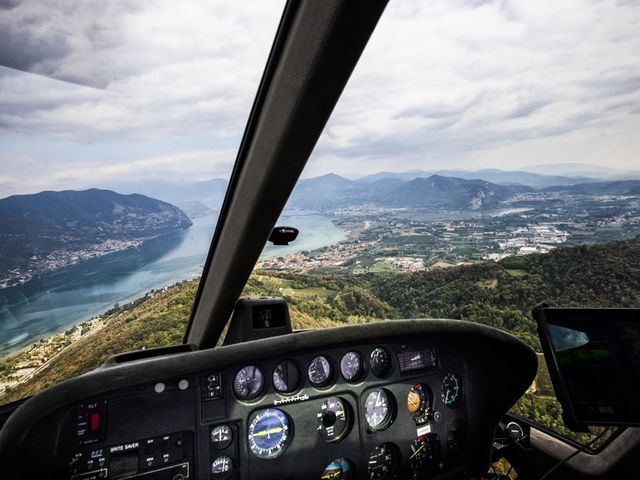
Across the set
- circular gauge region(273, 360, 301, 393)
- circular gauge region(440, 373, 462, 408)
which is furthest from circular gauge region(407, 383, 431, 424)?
circular gauge region(273, 360, 301, 393)

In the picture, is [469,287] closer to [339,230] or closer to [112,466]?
[339,230]

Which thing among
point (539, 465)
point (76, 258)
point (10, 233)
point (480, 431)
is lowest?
point (539, 465)

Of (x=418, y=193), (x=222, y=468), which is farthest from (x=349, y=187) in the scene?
(x=222, y=468)

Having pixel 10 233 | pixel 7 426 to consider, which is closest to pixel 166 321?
pixel 10 233

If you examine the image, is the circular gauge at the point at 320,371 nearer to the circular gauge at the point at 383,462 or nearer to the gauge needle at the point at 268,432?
the gauge needle at the point at 268,432

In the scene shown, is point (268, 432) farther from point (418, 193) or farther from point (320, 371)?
point (418, 193)

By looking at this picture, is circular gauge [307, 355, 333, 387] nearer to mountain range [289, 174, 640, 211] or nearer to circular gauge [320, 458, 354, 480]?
circular gauge [320, 458, 354, 480]
